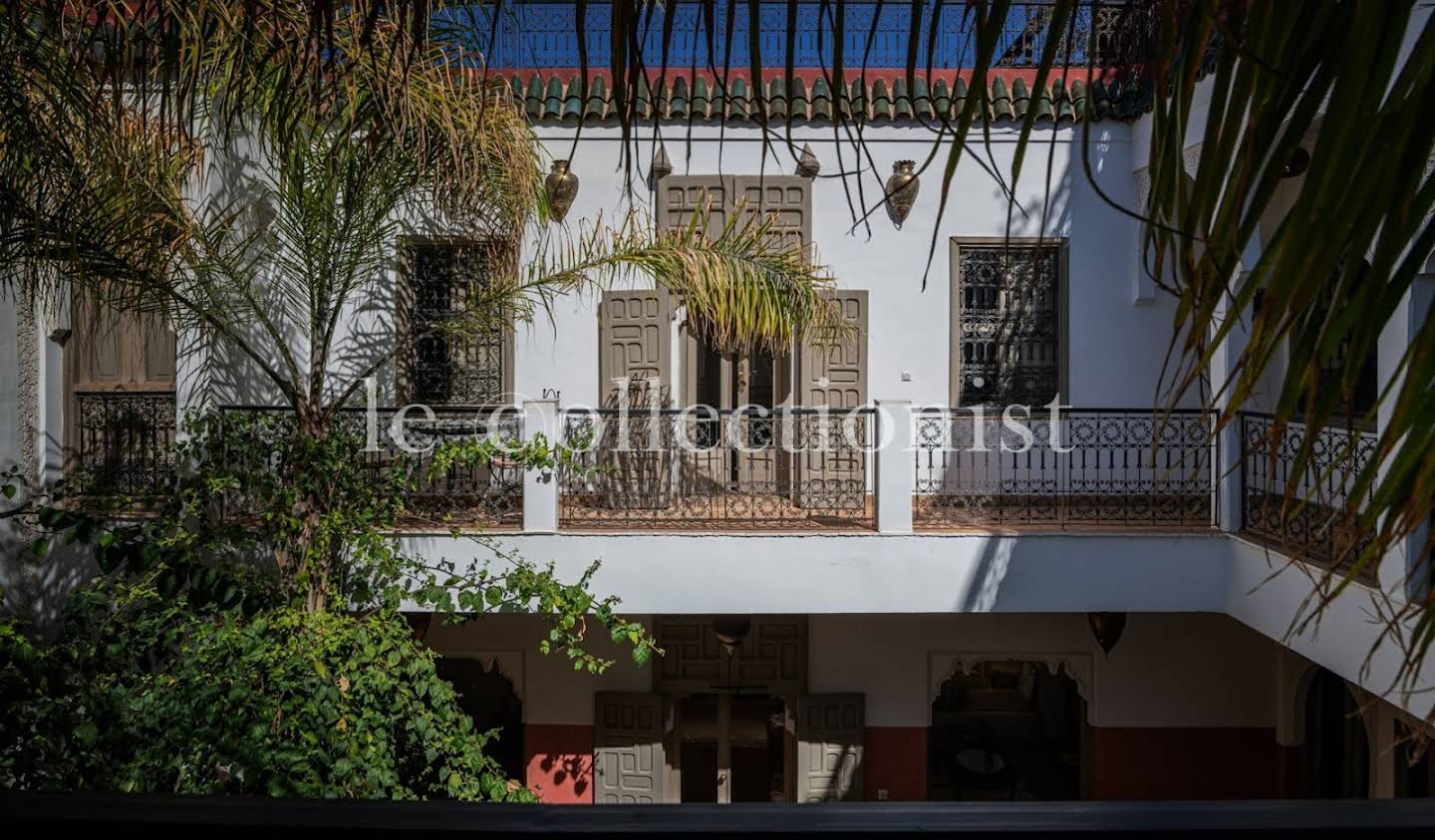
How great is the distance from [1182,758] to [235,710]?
718 centimetres

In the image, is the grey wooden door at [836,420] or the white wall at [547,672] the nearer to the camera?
the grey wooden door at [836,420]

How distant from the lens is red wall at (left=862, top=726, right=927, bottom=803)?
8.04m

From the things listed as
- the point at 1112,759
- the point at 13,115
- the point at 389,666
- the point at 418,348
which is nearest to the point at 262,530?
the point at 389,666

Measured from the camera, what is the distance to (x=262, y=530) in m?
5.20

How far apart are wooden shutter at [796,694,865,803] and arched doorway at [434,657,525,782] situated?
2.31 m

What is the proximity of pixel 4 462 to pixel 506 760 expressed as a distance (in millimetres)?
4462

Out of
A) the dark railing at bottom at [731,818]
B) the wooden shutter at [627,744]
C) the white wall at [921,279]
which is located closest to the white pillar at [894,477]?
the white wall at [921,279]

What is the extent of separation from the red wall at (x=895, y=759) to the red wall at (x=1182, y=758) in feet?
4.57

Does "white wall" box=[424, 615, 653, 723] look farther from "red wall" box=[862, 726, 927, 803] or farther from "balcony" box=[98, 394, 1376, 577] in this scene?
"red wall" box=[862, 726, 927, 803]

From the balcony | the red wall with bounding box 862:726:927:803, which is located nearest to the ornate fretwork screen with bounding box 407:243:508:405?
the balcony

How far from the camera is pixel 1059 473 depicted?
7859 mm

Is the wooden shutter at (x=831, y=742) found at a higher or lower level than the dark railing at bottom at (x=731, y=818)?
lower

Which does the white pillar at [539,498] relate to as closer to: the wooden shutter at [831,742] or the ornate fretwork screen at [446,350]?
the ornate fretwork screen at [446,350]

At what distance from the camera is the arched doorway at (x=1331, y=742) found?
724cm
